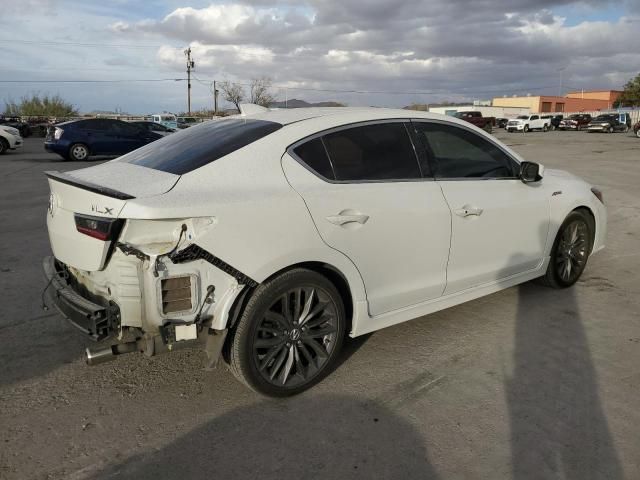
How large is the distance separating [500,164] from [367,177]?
4.82 feet

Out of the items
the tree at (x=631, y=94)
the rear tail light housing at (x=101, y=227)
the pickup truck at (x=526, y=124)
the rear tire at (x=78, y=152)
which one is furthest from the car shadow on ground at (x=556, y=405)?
the tree at (x=631, y=94)

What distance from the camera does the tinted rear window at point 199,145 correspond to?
3.19 m

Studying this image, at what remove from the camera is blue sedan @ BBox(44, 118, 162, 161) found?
18.8 m

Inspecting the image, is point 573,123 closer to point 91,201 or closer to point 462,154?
point 462,154

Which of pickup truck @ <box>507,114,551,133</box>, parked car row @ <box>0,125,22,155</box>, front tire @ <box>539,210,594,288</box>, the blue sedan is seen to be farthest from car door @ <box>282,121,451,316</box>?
pickup truck @ <box>507,114,551,133</box>

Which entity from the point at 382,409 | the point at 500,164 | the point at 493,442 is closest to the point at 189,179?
the point at 382,409

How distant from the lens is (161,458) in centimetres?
272

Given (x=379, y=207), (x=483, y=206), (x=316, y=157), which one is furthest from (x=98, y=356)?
(x=483, y=206)

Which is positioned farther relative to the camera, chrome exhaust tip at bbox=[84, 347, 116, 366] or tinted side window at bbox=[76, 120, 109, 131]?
tinted side window at bbox=[76, 120, 109, 131]

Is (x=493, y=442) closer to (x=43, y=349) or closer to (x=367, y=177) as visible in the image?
(x=367, y=177)

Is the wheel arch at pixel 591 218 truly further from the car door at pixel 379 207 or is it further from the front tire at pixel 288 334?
the front tire at pixel 288 334

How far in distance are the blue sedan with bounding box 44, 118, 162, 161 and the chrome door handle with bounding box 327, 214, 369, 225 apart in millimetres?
17915

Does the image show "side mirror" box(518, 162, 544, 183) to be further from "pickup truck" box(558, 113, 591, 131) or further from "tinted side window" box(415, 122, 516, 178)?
"pickup truck" box(558, 113, 591, 131)

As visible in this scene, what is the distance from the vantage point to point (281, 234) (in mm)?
3008
